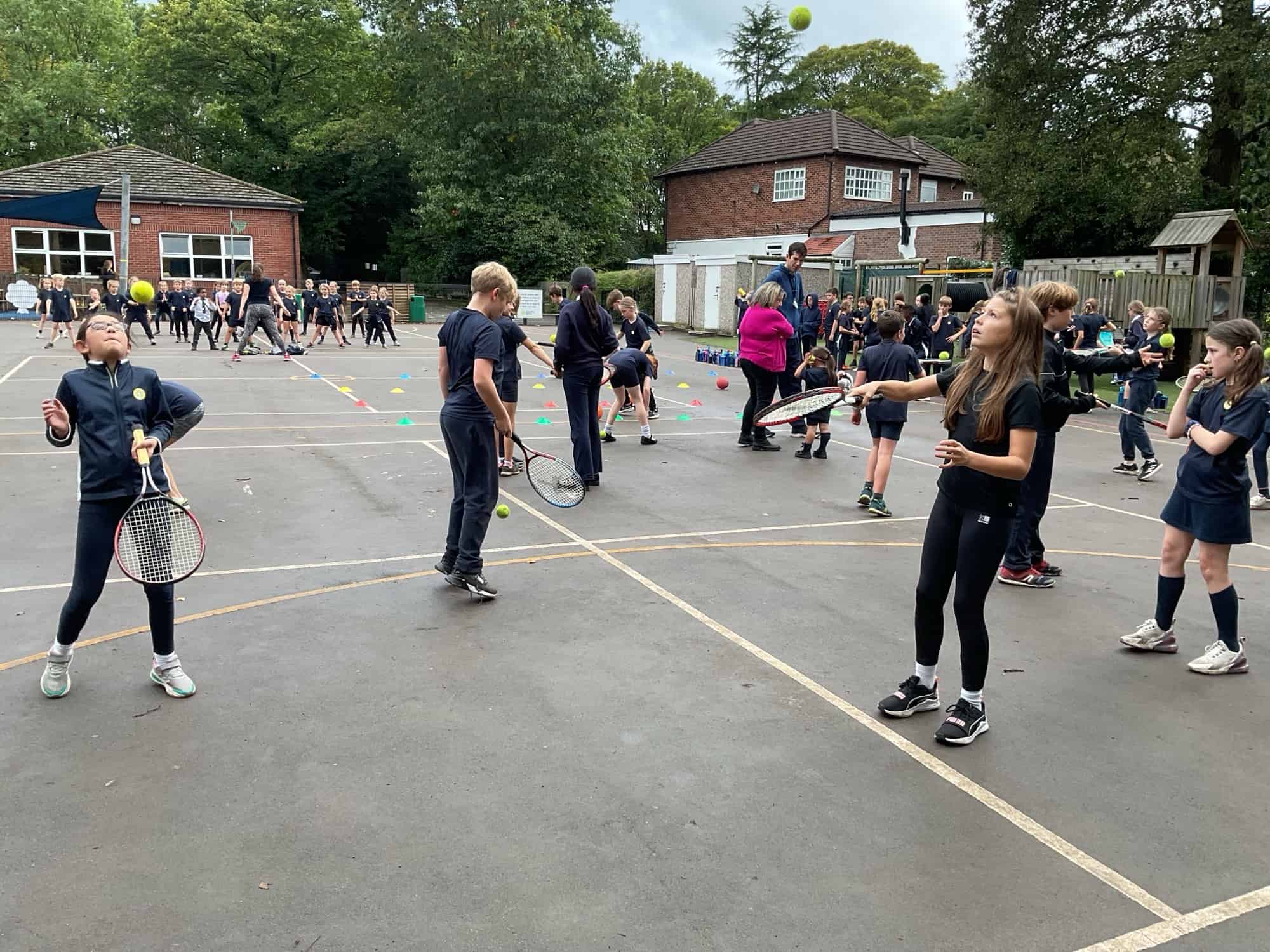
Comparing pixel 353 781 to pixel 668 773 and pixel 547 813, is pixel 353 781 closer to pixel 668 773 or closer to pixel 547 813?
pixel 547 813

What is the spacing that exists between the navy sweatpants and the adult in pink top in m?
6.11

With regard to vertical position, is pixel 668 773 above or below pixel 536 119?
below

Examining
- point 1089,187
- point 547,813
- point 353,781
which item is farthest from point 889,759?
point 1089,187

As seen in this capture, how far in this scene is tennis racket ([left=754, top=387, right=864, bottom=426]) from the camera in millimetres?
5477

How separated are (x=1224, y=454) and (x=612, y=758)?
3.68m

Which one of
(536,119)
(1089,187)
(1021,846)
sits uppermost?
(536,119)

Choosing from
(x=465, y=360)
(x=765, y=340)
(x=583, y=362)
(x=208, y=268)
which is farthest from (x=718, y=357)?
(x=208, y=268)

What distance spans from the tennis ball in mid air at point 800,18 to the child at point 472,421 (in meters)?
32.8

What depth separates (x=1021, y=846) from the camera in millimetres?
3797

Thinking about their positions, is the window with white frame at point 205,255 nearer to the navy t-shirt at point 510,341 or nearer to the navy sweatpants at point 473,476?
the navy t-shirt at point 510,341

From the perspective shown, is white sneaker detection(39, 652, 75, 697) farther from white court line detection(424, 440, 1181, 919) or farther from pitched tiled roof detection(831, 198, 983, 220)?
pitched tiled roof detection(831, 198, 983, 220)

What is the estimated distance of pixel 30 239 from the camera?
39.2 m

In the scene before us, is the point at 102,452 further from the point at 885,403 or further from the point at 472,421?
the point at 885,403

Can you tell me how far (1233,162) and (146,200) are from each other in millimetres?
38526
